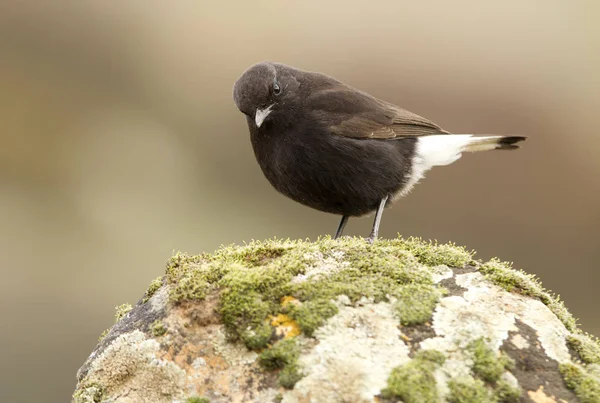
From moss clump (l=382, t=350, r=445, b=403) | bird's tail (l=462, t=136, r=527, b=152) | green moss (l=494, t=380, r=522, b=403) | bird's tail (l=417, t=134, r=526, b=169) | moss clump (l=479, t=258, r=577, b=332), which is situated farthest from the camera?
bird's tail (l=462, t=136, r=527, b=152)

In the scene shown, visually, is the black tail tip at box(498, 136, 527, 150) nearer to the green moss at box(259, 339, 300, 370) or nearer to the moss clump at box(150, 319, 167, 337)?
the green moss at box(259, 339, 300, 370)

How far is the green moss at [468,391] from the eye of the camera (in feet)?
11.8

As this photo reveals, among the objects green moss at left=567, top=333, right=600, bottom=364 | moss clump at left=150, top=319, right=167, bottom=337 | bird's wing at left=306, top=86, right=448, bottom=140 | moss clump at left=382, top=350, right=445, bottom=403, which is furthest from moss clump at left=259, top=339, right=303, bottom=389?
bird's wing at left=306, top=86, right=448, bottom=140

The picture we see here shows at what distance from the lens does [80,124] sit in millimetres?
15523

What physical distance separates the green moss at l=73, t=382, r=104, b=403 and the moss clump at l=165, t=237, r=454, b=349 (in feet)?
2.34

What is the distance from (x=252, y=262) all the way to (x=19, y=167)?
11982 mm

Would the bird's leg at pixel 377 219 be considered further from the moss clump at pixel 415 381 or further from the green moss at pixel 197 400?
the green moss at pixel 197 400

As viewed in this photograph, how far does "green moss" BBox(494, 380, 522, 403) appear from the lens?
3684 millimetres

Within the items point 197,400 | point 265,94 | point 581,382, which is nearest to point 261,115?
point 265,94

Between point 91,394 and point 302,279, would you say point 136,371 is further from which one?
point 302,279

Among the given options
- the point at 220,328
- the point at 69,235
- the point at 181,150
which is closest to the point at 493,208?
the point at 181,150

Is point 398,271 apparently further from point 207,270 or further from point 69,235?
point 69,235

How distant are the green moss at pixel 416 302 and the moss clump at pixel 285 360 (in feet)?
2.39

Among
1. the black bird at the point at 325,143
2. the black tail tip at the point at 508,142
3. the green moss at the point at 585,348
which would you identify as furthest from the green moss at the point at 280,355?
the black tail tip at the point at 508,142
